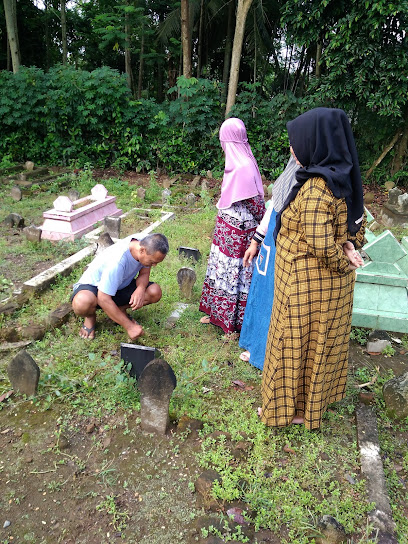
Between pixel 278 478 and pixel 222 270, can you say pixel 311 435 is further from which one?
pixel 222 270

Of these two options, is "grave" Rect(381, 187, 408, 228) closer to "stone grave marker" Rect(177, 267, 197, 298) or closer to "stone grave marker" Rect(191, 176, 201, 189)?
"stone grave marker" Rect(191, 176, 201, 189)

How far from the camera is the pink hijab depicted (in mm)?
3088

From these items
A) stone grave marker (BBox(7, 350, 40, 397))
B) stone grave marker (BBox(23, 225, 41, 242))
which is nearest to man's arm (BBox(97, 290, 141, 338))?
stone grave marker (BBox(7, 350, 40, 397))

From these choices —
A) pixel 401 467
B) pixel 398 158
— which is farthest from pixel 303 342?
pixel 398 158

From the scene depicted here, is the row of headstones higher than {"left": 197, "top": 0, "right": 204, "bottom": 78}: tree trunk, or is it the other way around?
{"left": 197, "top": 0, "right": 204, "bottom": 78}: tree trunk

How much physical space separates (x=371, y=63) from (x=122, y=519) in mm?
8532

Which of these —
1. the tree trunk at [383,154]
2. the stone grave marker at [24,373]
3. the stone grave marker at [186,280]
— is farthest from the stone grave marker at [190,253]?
the tree trunk at [383,154]

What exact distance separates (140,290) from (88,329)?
59cm

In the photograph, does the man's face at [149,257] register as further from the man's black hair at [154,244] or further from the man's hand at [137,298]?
the man's hand at [137,298]

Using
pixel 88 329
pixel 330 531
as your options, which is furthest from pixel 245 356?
pixel 330 531

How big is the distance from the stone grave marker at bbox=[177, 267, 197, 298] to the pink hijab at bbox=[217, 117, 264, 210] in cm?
102

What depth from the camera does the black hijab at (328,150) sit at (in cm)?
201

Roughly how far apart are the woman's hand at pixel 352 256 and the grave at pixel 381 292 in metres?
1.63

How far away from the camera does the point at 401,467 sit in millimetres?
2441
